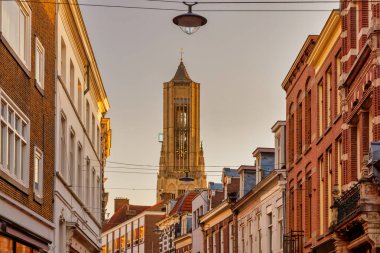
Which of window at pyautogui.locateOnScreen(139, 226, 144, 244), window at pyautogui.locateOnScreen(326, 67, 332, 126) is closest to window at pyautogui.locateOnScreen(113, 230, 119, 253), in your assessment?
window at pyautogui.locateOnScreen(139, 226, 144, 244)

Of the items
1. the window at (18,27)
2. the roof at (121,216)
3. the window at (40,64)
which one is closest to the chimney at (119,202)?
the roof at (121,216)

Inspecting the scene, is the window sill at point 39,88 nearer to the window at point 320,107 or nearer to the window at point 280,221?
the window at point 320,107

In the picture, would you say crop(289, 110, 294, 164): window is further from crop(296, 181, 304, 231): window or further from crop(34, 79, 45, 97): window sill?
crop(34, 79, 45, 97): window sill

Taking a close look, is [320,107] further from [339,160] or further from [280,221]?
[280,221]

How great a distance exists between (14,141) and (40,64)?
16.4 ft

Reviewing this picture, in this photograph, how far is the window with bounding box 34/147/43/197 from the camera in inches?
1127

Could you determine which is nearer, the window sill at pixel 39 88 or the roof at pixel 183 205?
the window sill at pixel 39 88

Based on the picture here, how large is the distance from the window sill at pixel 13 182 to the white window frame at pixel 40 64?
13.0 feet

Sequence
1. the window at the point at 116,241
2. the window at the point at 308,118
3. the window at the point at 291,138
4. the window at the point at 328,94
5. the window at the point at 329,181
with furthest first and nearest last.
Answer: the window at the point at 116,241 → the window at the point at 291,138 → the window at the point at 308,118 → the window at the point at 328,94 → the window at the point at 329,181

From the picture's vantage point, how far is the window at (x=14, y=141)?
942 inches

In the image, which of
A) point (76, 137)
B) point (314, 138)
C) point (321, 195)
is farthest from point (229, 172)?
point (321, 195)

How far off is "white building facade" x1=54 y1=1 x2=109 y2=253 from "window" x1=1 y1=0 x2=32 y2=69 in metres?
5.79

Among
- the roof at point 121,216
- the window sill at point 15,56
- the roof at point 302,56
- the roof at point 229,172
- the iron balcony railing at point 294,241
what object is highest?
the roof at point 121,216

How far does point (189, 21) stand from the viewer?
23094mm
